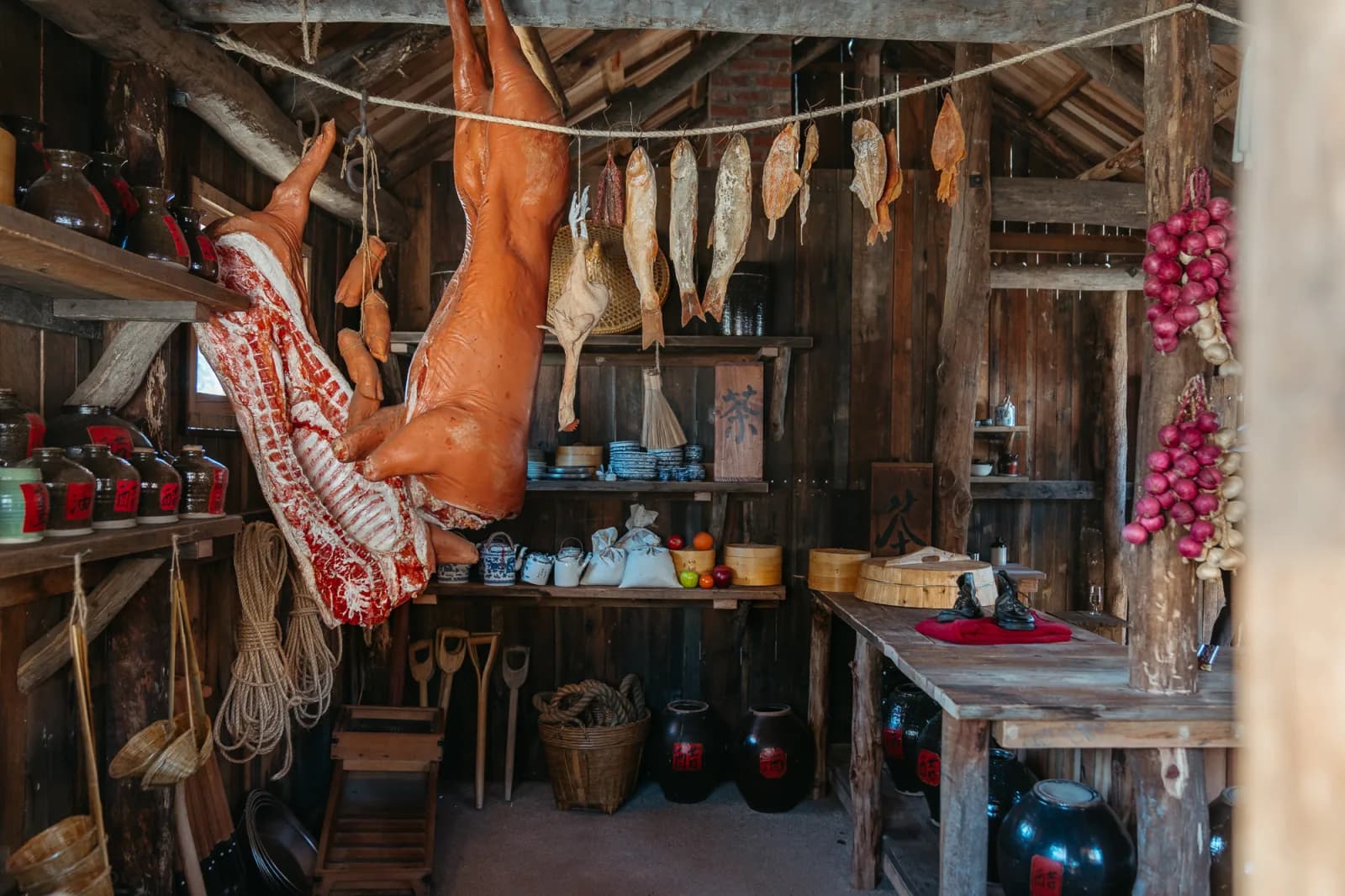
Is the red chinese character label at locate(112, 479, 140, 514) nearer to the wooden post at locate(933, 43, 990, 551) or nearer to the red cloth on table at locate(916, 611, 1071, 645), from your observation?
the red cloth on table at locate(916, 611, 1071, 645)

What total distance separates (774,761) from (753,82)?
3.65m

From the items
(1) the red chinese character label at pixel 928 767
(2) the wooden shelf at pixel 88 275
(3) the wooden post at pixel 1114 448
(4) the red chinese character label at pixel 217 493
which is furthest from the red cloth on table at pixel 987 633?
(3) the wooden post at pixel 1114 448

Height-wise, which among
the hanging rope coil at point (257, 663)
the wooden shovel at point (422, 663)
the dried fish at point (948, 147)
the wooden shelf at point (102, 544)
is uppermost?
the dried fish at point (948, 147)

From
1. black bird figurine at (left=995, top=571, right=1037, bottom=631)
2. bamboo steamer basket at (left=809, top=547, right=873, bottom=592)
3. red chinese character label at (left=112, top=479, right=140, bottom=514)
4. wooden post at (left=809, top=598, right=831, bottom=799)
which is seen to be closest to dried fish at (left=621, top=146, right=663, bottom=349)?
red chinese character label at (left=112, top=479, right=140, bottom=514)

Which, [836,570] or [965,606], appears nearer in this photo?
[965,606]

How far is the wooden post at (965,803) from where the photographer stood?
2621 millimetres

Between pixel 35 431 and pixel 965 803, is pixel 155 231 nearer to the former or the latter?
pixel 35 431

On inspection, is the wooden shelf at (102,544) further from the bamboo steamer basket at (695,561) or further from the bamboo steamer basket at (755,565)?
the bamboo steamer basket at (755,565)

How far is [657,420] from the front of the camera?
4.65 metres

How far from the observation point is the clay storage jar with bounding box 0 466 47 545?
180cm

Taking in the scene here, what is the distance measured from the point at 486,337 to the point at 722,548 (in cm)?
271

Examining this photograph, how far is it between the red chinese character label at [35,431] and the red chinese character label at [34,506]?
8.2 inches

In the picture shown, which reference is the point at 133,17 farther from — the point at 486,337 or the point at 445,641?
the point at 445,641

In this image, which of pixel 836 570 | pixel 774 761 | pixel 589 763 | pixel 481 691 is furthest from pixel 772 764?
pixel 481 691
